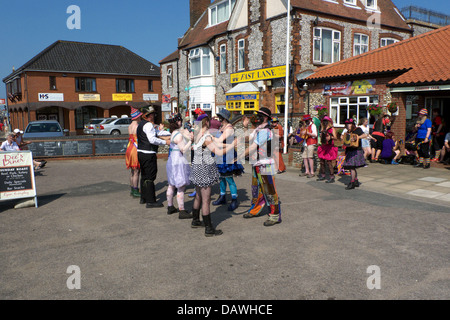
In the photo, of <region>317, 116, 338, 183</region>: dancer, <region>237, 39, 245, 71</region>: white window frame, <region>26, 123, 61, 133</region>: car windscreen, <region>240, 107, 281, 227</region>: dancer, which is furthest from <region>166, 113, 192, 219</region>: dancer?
<region>237, 39, 245, 71</region>: white window frame

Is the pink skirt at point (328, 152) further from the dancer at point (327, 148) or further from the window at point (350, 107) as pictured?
the window at point (350, 107)

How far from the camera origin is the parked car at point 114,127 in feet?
90.3

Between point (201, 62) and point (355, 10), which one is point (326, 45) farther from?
point (201, 62)

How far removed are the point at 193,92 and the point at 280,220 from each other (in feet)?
76.8

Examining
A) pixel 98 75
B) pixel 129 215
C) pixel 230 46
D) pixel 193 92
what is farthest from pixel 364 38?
pixel 98 75

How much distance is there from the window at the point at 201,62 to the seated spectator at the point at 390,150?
17.1 m

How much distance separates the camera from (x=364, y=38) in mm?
23047

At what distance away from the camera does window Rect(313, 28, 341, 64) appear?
20856mm

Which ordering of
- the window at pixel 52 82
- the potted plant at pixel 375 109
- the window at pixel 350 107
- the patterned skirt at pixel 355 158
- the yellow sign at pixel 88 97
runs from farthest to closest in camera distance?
the yellow sign at pixel 88 97 < the window at pixel 52 82 < the window at pixel 350 107 < the potted plant at pixel 375 109 < the patterned skirt at pixel 355 158

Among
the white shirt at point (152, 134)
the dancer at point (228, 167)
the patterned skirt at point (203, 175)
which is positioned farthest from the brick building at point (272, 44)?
the patterned skirt at point (203, 175)

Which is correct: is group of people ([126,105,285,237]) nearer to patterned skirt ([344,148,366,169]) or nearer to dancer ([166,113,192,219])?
dancer ([166,113,192,219])

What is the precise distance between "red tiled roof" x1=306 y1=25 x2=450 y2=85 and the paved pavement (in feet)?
20.8
